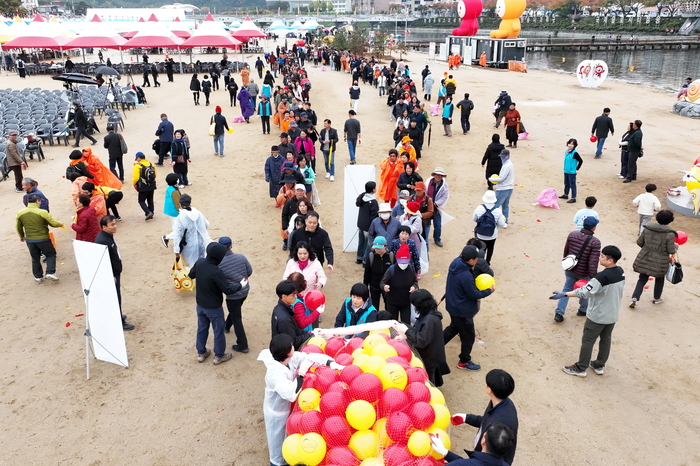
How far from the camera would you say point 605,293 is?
205 inches

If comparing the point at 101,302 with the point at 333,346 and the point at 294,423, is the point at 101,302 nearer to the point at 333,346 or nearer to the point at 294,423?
the point at 333,346

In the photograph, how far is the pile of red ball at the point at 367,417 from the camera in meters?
3.43

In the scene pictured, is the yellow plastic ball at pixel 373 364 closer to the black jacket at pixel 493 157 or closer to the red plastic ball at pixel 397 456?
the red plastic ball at pixel 397 456

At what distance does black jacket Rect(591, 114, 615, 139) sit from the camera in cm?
1362

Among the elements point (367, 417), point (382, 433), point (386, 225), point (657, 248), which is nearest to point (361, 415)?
point (367, 417)

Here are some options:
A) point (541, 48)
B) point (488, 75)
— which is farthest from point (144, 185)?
point (541, 48)

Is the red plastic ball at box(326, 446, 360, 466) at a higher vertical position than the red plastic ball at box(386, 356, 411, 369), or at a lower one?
lower

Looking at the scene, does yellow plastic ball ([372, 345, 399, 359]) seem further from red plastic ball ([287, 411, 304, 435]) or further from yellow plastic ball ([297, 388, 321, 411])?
red plastic ball ([287, 411, 304, 435])

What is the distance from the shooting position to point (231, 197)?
453 inches

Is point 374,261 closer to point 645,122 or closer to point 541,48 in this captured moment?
point 645,122

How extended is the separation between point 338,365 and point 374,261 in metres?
2.19

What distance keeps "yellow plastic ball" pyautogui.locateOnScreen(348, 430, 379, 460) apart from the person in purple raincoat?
17.1 m

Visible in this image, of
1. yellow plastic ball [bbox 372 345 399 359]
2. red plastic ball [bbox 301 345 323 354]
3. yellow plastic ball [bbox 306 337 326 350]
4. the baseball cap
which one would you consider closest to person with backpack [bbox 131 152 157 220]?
the baseball cap

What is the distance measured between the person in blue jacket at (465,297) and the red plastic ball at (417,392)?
1.77 metres
